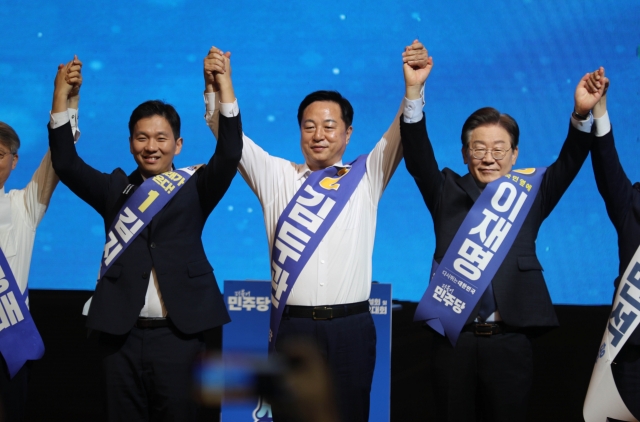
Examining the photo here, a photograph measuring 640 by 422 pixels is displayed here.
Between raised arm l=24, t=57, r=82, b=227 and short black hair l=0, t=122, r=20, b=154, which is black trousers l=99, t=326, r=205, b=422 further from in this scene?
short black hair l=0, t=122, r=20, b=154

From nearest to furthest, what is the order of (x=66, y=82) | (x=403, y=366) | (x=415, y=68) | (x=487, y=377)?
(x=487, y=377) → (x=415, y=68) → (x=66, y=82) → (x=403, y=366)

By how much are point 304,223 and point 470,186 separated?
0.54 metres

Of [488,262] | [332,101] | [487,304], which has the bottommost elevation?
[487,304]

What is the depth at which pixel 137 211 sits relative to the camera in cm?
213

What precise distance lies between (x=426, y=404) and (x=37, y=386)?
180cm

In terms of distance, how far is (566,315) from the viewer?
3.04 metres

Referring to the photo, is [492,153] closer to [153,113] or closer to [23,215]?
[153,113]

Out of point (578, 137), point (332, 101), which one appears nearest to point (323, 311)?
point (332, 101)

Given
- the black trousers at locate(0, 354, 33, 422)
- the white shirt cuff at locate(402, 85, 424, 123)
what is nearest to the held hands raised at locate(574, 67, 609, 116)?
the white shirt cuff at locate(402, 85, 424, 123)

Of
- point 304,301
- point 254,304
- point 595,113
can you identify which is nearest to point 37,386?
point 254,304

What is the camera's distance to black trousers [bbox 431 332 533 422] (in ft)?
6.52

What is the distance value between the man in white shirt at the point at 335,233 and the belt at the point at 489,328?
0.32 meters

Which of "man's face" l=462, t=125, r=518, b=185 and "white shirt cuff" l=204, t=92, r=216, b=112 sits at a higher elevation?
"white shirt cuff" l=204, t=92, r=216, b=112

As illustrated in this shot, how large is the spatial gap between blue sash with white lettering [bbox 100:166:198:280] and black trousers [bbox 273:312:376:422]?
0.55m
